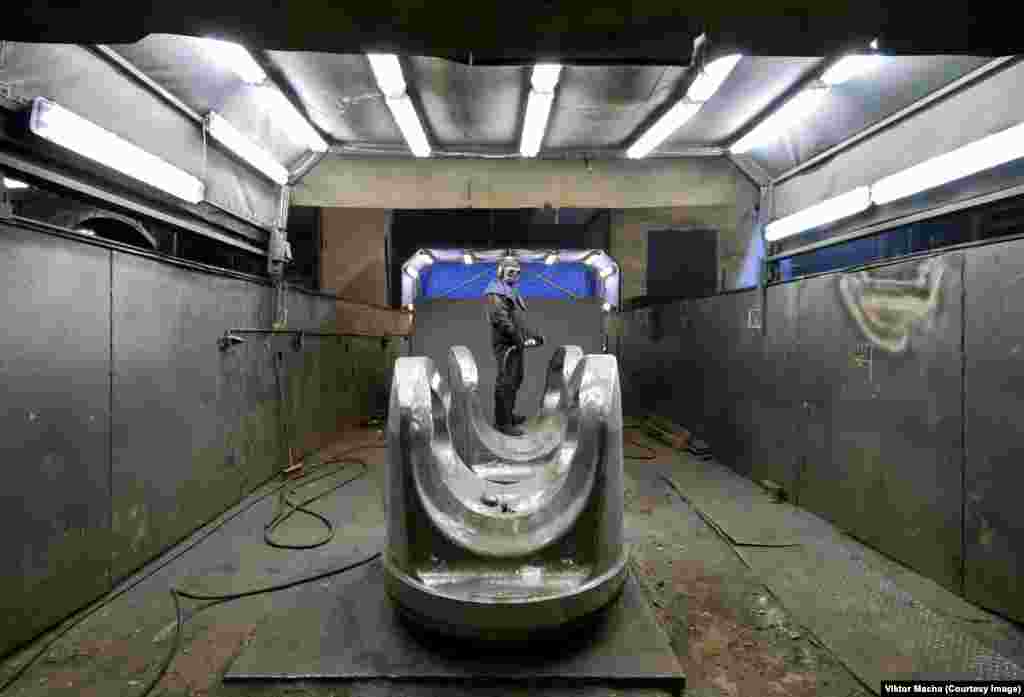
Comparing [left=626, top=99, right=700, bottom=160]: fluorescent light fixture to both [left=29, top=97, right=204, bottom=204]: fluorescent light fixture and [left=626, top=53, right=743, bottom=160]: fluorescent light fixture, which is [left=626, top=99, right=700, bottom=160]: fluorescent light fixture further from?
[left=29, top=97, right=204, bottom=204]: fluorescent light fixture

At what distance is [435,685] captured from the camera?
1.95 meters

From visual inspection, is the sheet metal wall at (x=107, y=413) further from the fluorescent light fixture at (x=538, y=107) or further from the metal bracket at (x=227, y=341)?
the fluorescent light fixture at (x=538, y=107)

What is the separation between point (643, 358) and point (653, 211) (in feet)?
13.7

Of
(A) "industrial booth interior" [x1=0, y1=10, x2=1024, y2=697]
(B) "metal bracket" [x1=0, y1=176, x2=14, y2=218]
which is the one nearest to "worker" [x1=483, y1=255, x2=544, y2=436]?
(A) "industrial booth interior" [x1=0, y1=10, x2=1024, y2=697]

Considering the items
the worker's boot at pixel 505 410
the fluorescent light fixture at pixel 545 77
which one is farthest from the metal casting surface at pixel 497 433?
the fluorescent light fixture at pixel 545 77

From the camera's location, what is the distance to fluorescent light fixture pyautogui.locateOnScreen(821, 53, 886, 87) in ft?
10.2

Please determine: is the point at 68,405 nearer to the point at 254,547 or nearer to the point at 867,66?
the point at 254,547

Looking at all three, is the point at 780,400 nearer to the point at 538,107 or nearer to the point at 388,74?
the point at 538,107

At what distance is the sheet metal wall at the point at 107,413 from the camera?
220 centimetres

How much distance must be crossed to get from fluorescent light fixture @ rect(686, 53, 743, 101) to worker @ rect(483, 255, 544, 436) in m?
2.28

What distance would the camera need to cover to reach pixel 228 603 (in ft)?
8.50

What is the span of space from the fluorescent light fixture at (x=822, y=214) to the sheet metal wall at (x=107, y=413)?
16.5 ft

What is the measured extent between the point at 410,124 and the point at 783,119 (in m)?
3.34

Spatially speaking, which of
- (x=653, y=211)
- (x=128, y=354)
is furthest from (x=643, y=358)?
(x=128, y=354)
